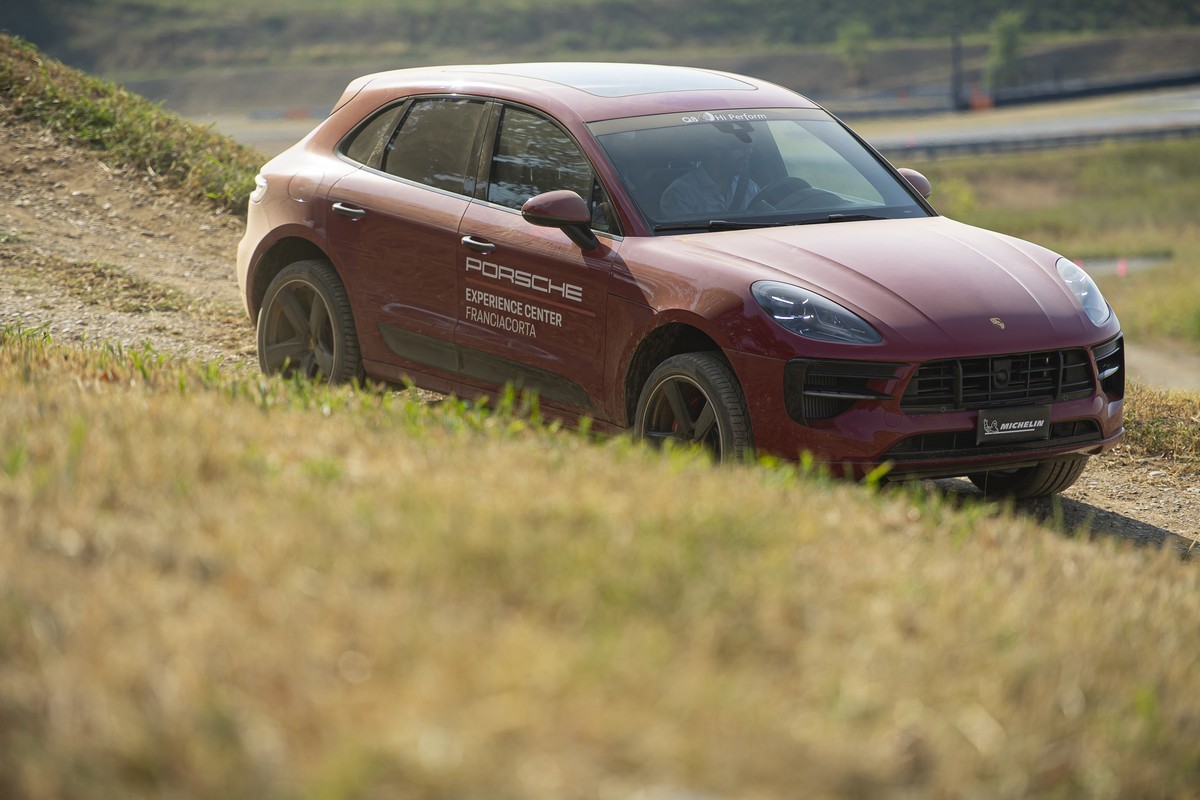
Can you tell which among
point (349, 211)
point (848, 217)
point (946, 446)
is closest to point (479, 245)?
point (349, 211)

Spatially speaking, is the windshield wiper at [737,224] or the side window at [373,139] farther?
the side window at [373,139]

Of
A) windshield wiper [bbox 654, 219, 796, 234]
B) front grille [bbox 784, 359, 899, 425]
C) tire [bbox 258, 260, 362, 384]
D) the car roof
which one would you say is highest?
the car roof

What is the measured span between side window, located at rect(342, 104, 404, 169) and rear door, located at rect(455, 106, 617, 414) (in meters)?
0.77

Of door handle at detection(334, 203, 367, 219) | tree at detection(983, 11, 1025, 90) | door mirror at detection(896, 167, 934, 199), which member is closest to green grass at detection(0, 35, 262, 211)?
door handle at detection(334, 203, 367, 219)

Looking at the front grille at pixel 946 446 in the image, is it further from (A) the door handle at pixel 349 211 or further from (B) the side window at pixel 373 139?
(B) the side window at pixel 373 139

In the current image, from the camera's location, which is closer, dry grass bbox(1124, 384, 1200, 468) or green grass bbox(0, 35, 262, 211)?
dry grass bbox(1124, 384, 1200, 468)

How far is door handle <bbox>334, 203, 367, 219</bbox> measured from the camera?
707 cm

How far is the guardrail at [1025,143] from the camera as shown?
182 feet

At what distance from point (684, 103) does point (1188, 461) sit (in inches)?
127

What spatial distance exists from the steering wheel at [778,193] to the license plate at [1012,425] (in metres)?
1.49

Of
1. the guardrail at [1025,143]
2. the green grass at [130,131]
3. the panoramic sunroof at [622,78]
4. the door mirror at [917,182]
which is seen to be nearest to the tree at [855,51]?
the guardrail at [1025,143]

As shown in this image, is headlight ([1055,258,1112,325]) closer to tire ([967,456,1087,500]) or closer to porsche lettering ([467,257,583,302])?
tire ([967,456,1087,500])

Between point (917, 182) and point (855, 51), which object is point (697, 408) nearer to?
point (917, 182)

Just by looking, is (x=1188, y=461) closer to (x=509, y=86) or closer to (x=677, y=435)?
(x=677, y=435)
